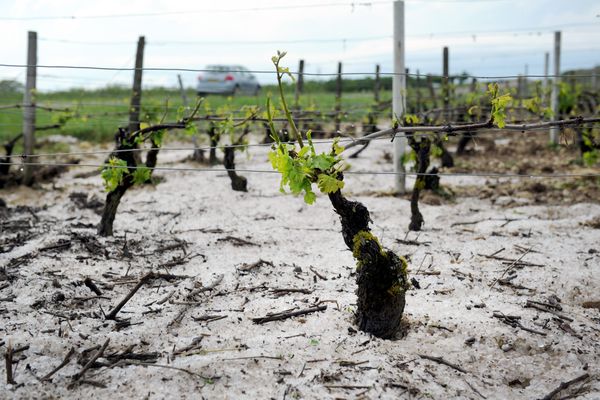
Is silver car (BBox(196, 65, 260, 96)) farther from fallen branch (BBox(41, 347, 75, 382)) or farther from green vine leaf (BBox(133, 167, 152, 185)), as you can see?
fallen branch (BBox(41, 347, 75, 382))

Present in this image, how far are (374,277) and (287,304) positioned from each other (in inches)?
32.6

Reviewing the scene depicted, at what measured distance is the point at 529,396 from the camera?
130 inches

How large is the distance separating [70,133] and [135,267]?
1002cm

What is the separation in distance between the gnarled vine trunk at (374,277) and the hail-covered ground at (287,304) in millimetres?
118

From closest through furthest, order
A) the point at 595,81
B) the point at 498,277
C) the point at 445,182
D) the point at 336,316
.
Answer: the point at 336,316, the point at 498,277, the point at 445,182, the point at 595,81

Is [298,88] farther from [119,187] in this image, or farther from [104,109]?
[119,187]

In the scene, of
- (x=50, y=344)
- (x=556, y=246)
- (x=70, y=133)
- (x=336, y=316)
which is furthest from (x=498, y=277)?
(x=70, y=133)

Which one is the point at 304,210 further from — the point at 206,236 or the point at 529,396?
the point at 529,396

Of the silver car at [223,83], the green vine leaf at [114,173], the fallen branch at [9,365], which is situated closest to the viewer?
the fallen branch at [9,365]

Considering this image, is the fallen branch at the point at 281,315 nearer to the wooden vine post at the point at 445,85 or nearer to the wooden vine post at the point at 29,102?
the wooden vine post at the point at 29,102

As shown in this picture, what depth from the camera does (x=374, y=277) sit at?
3.76 meters

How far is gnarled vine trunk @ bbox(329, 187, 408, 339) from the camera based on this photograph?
374cm

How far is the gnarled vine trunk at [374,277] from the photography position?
374cm

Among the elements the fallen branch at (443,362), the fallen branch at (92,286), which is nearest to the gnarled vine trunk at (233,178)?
the fallen branch at (92,286)
